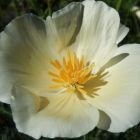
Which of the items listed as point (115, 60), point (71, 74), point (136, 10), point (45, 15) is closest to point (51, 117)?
point (71, 74)

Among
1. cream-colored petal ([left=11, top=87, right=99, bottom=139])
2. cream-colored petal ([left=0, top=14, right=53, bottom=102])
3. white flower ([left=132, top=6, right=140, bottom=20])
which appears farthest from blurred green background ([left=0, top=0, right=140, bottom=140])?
cream-colored petal ([left=0, top=14, right=53, bottom=102])

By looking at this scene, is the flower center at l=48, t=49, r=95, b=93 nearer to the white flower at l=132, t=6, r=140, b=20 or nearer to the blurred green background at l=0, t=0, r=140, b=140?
the blurred green background at l=0, t=0, r=140, b=140

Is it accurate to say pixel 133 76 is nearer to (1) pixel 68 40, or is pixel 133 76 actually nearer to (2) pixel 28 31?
(1) pixel 68 40

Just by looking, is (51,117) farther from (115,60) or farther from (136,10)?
(136,10)

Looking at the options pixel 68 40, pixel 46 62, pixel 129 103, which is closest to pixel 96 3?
pixel 68 40

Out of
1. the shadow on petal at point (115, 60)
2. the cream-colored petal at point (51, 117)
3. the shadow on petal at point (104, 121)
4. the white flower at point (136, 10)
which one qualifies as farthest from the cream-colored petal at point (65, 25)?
the white flower at point (136, 10)
